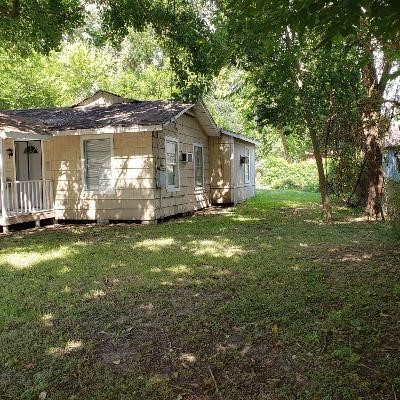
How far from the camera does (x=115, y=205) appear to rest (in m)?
12.0

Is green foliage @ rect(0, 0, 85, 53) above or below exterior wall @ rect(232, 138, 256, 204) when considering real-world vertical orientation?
above

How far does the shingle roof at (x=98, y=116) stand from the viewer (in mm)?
11266

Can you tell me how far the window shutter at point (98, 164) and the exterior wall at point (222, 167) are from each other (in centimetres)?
571

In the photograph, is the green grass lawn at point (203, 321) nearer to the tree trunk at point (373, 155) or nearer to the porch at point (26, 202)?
the porch at point (26, 202)

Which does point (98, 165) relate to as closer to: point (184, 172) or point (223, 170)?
point (184, 172)

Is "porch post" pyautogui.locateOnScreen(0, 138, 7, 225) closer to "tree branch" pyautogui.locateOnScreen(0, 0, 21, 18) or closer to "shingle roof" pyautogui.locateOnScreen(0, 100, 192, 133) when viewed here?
"shingle roof" pyautogui.locateOnScreen(0, 100, 192, 133)

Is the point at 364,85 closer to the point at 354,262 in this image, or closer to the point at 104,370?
the point at 354,262

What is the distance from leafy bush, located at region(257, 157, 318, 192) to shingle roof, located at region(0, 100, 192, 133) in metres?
16.6

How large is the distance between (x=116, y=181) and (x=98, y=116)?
2249mm

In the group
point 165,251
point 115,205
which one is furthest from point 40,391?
point 115,205

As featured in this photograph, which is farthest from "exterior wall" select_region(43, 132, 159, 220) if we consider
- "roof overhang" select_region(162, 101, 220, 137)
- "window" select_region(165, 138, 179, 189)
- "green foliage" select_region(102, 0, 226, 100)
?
"roof overhang" select_region(162, 101, 220, 137)

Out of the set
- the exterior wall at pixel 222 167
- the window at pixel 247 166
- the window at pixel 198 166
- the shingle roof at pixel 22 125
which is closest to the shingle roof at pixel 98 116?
the shingle roof at pixel 22 125

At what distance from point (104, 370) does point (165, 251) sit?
14.8 feet

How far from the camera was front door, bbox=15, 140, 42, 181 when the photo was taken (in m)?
13.1
